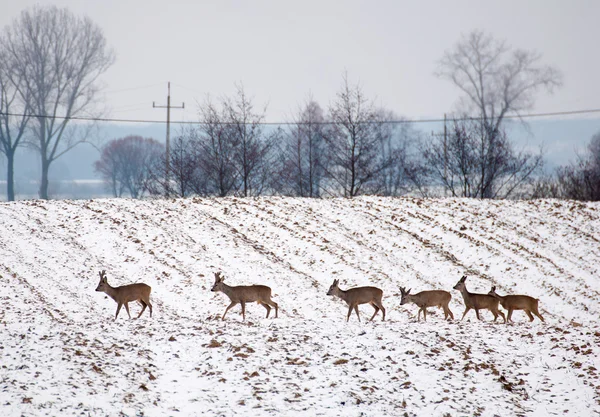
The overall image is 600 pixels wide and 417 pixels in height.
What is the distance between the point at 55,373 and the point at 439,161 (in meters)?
39.9

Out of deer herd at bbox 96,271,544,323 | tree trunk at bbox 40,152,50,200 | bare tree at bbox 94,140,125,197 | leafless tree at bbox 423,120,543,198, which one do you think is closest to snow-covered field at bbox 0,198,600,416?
deer herd at bbox 96,271,544,323

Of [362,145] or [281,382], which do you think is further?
[362,145]

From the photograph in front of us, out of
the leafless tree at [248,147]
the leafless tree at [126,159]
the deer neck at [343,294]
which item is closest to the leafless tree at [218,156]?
the leafless tree at [248,147]

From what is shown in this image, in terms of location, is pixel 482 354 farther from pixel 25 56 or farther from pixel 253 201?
pixel 25 56

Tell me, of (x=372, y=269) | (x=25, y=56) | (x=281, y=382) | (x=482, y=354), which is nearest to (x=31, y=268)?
(x=372, y=269)

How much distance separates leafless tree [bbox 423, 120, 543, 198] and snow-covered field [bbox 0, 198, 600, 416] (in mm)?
8902

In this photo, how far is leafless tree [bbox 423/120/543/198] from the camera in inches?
1855

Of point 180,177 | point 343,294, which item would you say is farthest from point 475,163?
point 343,294

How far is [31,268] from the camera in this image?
2495 cm

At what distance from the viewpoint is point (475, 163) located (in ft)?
155

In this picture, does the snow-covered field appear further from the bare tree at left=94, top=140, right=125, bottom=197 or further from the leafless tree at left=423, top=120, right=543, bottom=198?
the bare tree at left=94, top=140, right=125, bottom=197

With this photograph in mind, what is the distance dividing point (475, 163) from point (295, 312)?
1108 inches

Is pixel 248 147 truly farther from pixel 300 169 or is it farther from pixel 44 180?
pixel 44 180

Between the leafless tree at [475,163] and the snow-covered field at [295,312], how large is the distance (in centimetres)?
890
